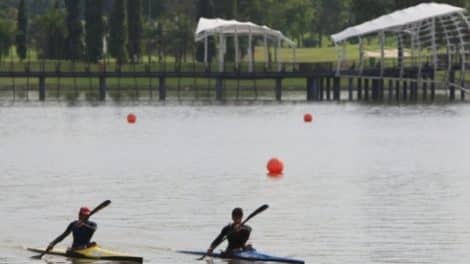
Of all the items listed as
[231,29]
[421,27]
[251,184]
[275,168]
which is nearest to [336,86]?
[421,27]

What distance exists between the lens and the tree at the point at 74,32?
18550 centimetres

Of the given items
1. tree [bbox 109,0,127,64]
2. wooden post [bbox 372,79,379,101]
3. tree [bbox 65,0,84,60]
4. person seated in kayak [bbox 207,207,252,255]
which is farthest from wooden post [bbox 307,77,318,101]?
person seated in kayak [bbox 207,207,252,255]


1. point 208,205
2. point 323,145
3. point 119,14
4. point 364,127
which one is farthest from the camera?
point 119,14

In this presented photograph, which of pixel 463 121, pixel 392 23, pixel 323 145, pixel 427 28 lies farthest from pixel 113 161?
pixel 427 28

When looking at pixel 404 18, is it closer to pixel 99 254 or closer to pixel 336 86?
pixel 336 86

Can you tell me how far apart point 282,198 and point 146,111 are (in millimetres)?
73279

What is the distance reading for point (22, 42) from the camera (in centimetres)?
19162

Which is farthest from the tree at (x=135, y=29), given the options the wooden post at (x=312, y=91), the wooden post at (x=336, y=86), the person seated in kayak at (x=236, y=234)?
the person seated in kayak at (x=236, y=234)

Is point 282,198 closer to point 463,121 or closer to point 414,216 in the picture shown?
point 414,216

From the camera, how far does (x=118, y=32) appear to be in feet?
607

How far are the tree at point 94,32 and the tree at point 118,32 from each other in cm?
135

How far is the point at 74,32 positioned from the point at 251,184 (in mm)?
120270

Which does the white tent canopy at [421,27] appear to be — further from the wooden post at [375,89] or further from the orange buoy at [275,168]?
the orange buoy at [275,168]

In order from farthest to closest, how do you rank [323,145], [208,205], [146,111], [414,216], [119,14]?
[119,14] → [146,111] → [323,145] → [208,205] → [414,216]
